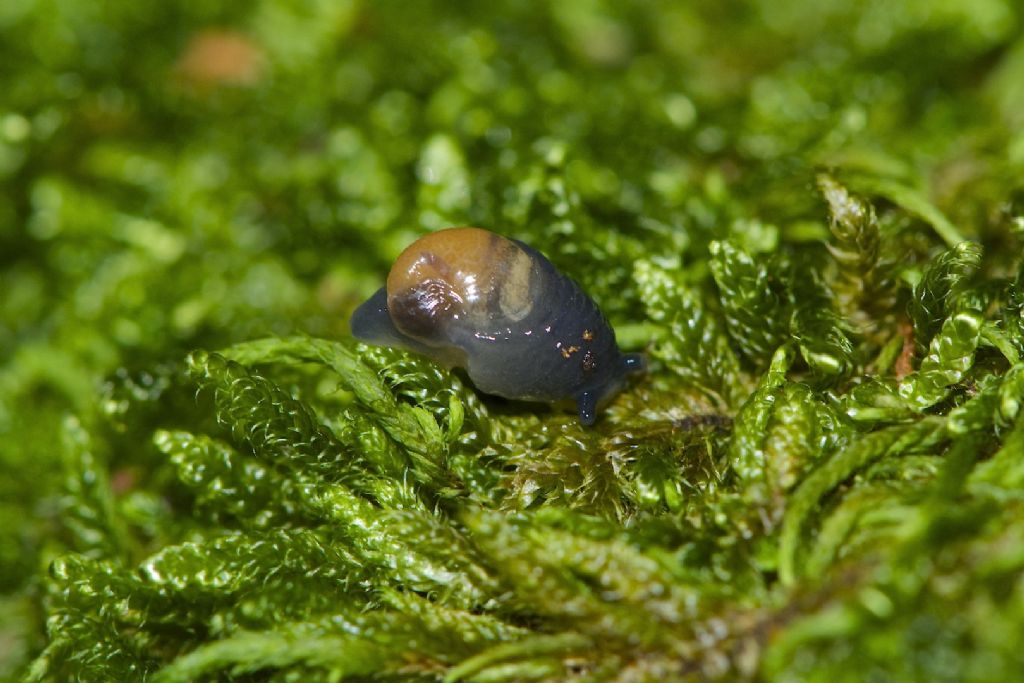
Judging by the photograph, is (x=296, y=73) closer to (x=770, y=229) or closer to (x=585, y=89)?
(x=585, y=89)

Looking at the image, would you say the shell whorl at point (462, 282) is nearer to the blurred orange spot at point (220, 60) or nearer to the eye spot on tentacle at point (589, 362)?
the eye spot on tentacle at point (589, 362)

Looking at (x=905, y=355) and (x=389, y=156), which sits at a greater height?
(x=389, y=156)

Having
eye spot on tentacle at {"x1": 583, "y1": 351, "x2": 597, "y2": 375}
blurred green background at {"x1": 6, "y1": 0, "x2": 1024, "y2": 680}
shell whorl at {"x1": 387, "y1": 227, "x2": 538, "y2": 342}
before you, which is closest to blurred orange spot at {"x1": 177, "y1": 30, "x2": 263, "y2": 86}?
blurred green background at {"x1": 6, "y1": 0, "x2": 1024, "y2": 680}

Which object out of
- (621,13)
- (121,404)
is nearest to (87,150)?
(121,404)

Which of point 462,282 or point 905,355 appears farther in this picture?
point 905,355

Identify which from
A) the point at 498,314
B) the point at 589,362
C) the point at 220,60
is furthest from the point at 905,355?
the point at 220,60

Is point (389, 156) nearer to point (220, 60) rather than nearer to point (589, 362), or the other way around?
point (220, 60)

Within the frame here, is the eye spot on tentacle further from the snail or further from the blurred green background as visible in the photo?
the blurred green background
